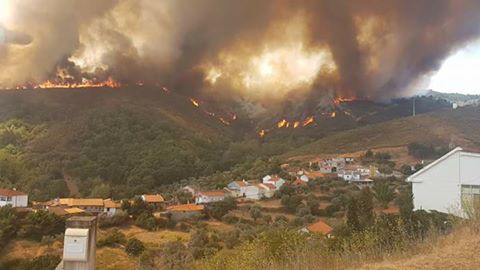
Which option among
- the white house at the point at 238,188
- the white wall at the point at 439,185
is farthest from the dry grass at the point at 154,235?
the white wall at the point at 439,185

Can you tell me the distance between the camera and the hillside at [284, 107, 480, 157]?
180 ft

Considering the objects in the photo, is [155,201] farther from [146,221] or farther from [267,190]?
[267,190]

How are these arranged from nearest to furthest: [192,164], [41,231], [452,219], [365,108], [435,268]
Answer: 1. [435,268]
2. [452,219]
3. [41,231]
4. [192,164]
5. [365,108]

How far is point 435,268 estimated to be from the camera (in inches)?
165

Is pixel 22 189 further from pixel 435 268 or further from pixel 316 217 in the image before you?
pixel 435 268

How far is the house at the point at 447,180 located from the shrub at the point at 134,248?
13593 mm

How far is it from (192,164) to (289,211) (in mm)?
31494

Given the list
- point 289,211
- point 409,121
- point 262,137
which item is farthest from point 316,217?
point 262,137

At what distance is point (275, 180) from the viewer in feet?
143

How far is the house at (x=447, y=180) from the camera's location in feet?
55.3

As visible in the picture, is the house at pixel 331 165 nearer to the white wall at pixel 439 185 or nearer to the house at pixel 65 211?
the house at pixel 65 211

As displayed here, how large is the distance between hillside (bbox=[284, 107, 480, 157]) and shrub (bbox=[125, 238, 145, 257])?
39.7m

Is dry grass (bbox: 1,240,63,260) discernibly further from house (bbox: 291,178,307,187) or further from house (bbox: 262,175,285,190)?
house (bbox: 291,178,307,187)

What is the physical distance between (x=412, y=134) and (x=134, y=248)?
4814cm
